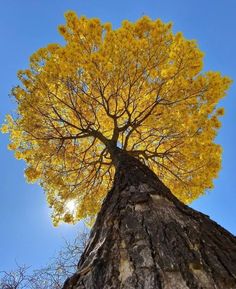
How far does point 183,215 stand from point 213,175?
16.3 feet

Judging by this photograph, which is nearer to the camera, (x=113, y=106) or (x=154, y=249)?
(x=154, y=249)

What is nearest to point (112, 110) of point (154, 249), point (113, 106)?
point (113, 106)

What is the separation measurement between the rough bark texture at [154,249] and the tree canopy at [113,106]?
3498 millimetres

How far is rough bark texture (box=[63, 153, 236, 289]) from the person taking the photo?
75.2 inches

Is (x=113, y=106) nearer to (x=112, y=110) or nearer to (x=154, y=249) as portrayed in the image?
(x=112, y=110)

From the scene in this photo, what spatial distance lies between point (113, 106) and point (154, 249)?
5.57m

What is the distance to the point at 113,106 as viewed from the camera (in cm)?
752

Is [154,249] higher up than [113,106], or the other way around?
[113,106]

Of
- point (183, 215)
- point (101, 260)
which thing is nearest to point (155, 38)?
point (183, 215)

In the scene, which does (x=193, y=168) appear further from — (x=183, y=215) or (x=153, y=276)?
(x=153, y=276)

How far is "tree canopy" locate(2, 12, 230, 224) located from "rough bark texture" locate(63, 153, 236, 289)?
3.50m

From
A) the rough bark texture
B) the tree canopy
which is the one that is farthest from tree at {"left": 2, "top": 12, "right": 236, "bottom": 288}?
the rough bark texture

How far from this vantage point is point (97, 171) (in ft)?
25.0

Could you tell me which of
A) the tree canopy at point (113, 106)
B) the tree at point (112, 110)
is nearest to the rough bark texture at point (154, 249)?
the tree at point (112, 110)
